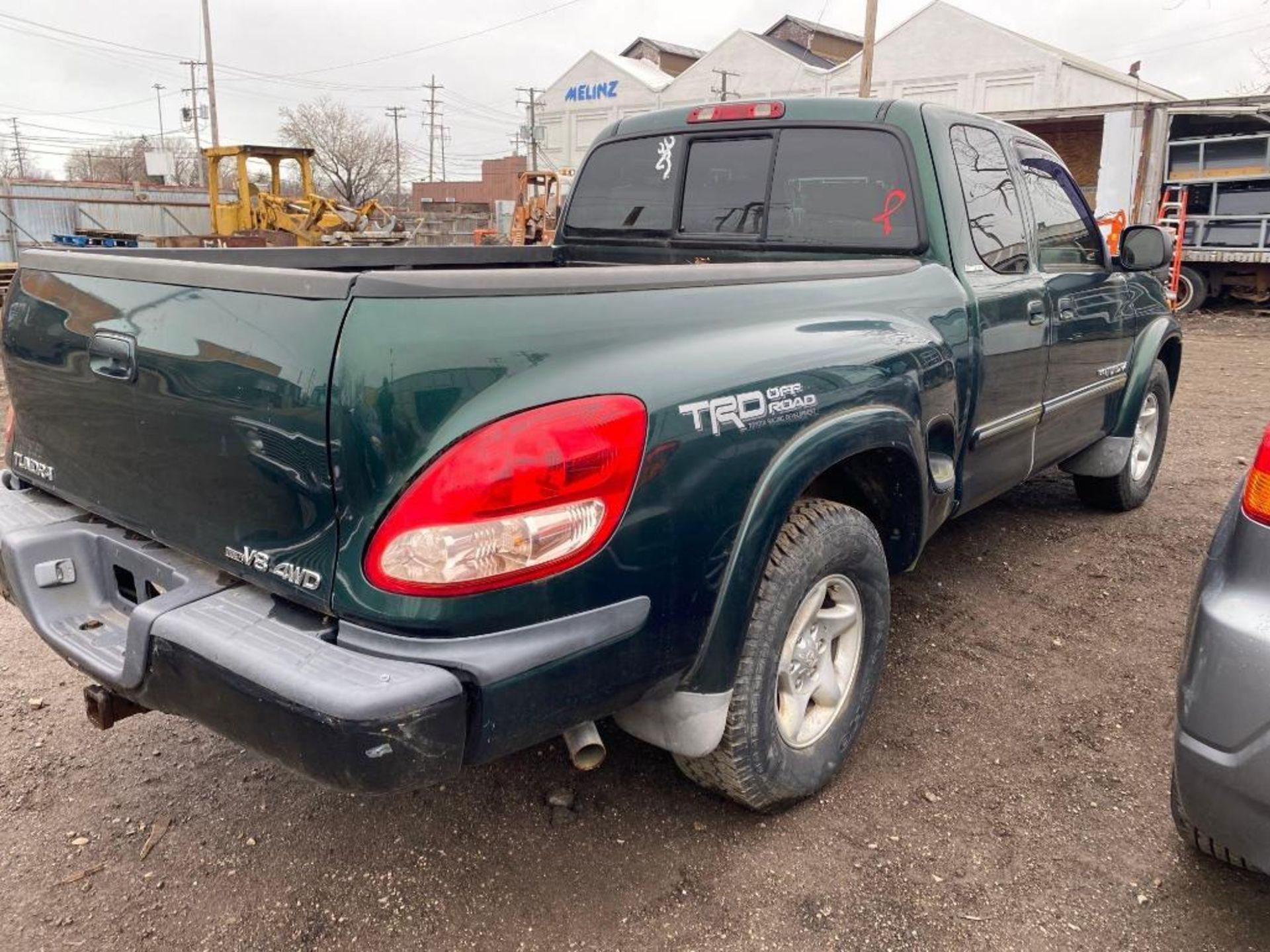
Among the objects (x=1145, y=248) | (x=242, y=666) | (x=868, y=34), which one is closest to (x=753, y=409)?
(x=242, y=666)

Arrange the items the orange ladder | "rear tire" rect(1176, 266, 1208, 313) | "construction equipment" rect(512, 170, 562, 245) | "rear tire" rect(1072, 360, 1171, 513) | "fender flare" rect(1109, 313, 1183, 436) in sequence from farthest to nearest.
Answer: "construction equipment" rect(512, 170, 562, 245)
"rear tire" rect(1176, 266, 1208, 313)
the orange ladder
"rear tire" rect(1072, 360, 1171, 513)
"fender flare" rect(1109, 313, 1183, 436)

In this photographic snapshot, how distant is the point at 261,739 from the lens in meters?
1.78

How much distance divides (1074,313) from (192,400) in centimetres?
335

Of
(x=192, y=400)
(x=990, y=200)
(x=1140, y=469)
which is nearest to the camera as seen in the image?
(x=192, y=400)

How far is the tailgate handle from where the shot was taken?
211 centimetres

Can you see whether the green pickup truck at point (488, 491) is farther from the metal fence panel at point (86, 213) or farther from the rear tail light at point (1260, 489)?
the metal fence panel at point (86, 213)

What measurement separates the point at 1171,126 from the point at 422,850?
19.5 meters

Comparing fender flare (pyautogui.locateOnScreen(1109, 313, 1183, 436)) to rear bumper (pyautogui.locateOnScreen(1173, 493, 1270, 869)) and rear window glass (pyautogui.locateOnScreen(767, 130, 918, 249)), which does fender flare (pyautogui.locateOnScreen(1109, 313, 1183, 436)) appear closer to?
rear window glass (pyautogui.locateOnScreen(767, 130, 918, 249))

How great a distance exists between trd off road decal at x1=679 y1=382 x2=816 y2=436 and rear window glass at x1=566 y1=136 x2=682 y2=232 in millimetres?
1847

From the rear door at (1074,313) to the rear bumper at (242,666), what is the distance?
118 inches

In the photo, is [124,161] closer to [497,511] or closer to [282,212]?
[282,212]

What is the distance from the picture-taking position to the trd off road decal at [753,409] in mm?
2016

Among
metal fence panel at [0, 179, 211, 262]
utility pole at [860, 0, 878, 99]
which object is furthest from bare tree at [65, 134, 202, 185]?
utility pole at [860, 0, 878, 99]

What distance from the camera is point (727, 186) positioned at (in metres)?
3.76
